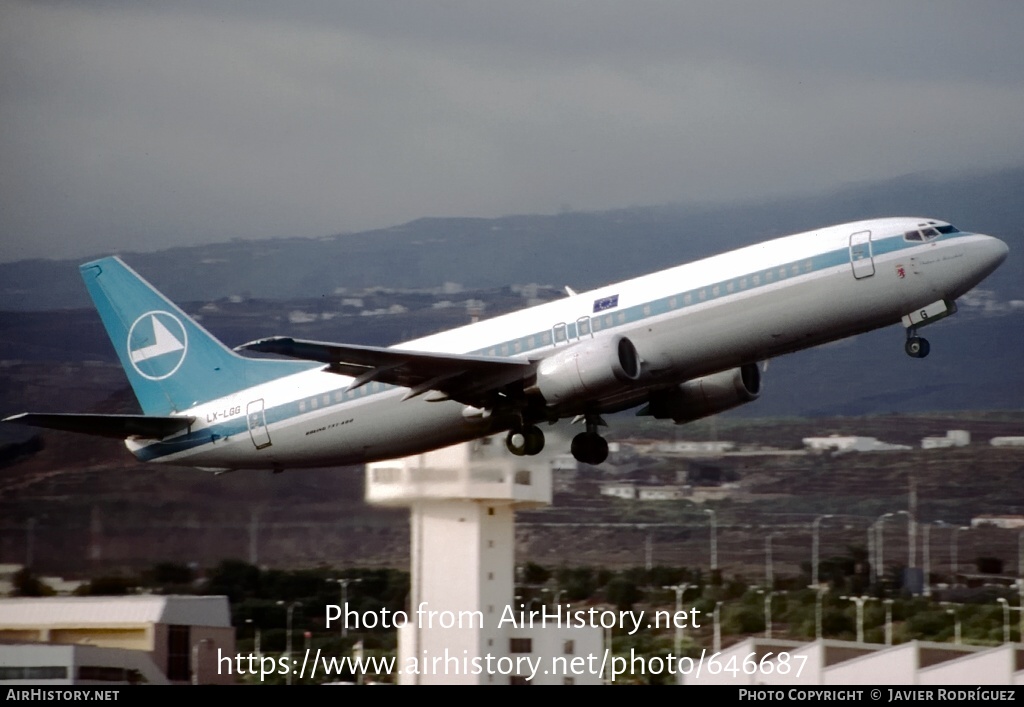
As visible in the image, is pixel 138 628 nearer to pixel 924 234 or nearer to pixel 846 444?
pixel 924 234

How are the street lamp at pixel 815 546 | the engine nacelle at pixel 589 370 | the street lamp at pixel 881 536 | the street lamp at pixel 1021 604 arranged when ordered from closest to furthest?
the engine nacelle at pixel 589 370
the street lamp at pixel 1021 604
the street lamp at pixel 815 546
the street lamp at pixel 881 536

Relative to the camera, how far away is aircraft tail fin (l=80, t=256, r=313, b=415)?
26.5 m

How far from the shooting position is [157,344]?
28.0m

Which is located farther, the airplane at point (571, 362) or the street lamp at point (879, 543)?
the street lamp at point (879, 543)

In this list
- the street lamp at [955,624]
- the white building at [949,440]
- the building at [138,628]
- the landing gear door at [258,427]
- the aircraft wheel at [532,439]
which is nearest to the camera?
the aircraft wheel at [532,439]

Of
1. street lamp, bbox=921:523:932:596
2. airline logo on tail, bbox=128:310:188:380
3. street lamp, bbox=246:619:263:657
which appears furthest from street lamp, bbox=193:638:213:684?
street lamp, bbox=921:523:932:596

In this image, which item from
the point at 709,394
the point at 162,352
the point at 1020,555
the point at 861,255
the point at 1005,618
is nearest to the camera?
the point at 861,255

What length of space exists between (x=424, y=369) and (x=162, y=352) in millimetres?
7531

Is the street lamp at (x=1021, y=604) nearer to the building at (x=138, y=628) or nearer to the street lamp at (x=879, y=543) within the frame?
the street lamp at (x=879, y=543)

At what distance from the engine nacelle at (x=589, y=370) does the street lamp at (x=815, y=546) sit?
16.2 m

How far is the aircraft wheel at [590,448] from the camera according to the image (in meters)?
24.9

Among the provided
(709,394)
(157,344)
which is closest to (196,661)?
(157,344)

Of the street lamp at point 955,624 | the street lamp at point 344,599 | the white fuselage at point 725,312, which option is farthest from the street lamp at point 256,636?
the street lamp at point 955,624
